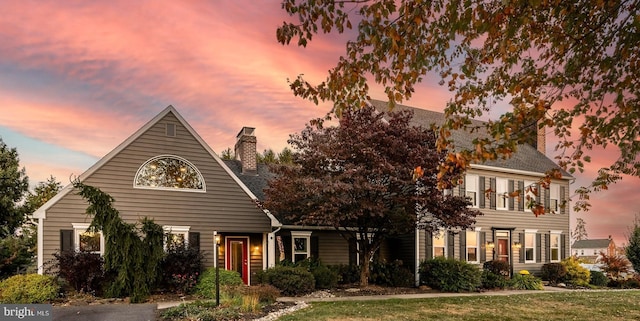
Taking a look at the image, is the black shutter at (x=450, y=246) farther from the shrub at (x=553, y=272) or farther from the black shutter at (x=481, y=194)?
the shrub at (x=553, y=272)

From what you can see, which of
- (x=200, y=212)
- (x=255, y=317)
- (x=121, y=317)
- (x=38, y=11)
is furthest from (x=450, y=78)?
(x=200, y=212)

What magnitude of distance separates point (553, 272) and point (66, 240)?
20916 mm

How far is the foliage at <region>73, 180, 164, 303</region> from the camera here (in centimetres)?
1366

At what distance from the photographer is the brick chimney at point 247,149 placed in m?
22.5

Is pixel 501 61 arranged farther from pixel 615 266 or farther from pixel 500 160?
pixel 615 266

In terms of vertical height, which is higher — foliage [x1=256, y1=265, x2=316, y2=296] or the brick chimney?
the brick chimney

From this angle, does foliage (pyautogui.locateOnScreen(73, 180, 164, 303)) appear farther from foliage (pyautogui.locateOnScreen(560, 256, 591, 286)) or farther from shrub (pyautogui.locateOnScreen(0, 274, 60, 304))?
foliage (pyautogui.locateOnScreen(560, 256, 591, 286))

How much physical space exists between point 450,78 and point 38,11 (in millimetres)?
10190

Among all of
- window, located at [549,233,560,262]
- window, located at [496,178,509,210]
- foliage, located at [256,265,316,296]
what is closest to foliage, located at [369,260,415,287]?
foliage, located at [256,265,316,296]

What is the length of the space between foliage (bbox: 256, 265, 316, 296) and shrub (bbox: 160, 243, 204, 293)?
7.72ft

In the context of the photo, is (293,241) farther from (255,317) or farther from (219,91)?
(255,317)

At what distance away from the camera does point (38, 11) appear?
488 inches

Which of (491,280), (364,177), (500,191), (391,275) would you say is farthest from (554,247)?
(364,177)

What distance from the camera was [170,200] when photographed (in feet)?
57.9
